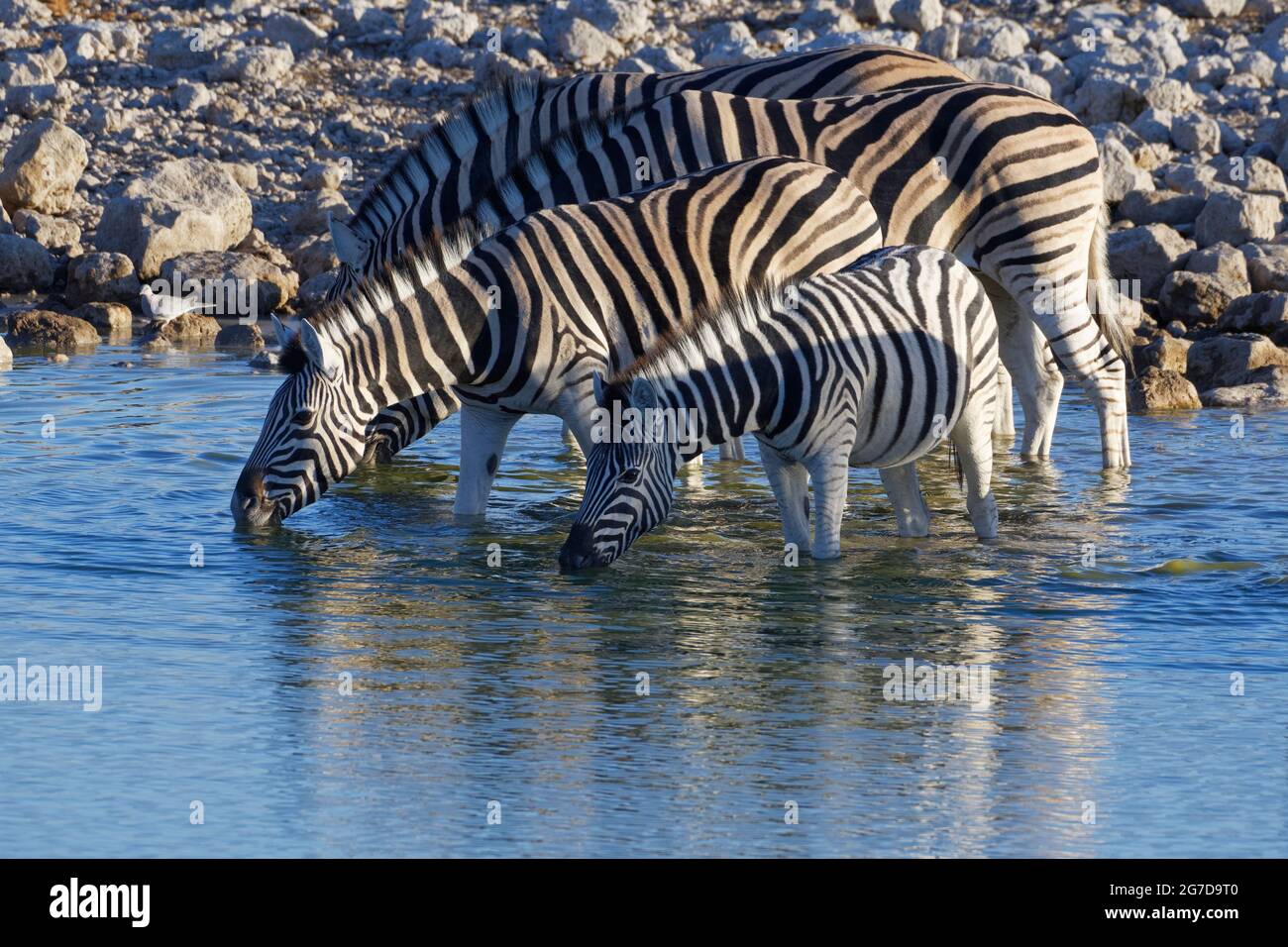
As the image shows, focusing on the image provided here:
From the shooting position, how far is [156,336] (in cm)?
1962

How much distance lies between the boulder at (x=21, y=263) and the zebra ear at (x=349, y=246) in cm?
888

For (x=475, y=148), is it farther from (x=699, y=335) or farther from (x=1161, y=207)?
(x=1161, y=207)

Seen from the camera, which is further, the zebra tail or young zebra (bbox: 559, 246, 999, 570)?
the zebra tail

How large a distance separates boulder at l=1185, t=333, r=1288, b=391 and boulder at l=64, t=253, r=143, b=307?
10454mm

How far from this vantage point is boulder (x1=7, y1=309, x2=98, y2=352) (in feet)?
62.7

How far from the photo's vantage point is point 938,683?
877cm

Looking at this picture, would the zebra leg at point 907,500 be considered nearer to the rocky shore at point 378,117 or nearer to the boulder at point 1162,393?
the boulder at point 1162,393

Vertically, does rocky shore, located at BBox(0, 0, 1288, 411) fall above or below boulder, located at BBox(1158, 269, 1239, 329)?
above

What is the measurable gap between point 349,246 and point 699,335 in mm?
3802

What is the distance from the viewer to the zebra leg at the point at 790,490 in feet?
34.7

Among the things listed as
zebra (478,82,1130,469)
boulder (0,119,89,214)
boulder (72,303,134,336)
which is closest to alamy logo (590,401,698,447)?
zebra (478,82,1130,469)
